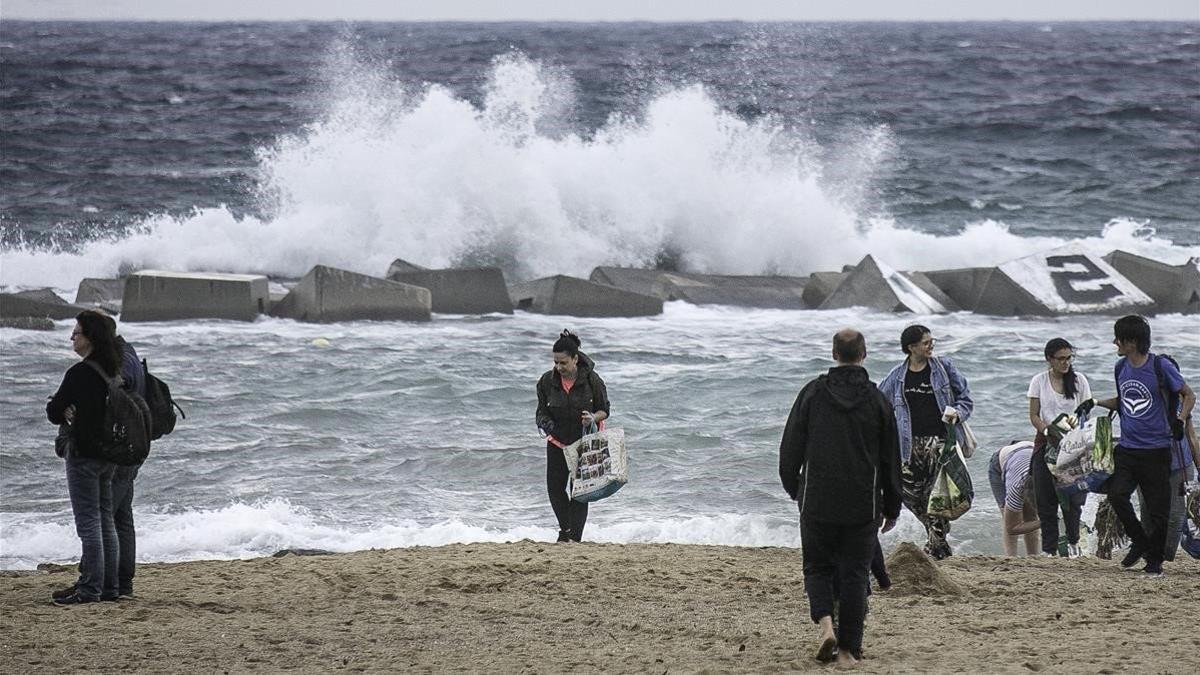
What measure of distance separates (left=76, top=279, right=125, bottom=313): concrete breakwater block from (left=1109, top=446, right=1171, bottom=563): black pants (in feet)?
43.5

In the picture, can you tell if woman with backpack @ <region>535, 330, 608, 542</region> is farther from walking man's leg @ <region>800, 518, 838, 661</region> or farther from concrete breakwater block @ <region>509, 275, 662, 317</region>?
concrete breakwater block @ <region>509, 275, 662, 317</region>

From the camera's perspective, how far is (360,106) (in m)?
28.2

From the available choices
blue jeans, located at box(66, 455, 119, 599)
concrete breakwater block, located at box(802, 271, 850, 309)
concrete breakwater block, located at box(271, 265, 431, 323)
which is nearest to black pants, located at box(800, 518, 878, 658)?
blue jeans, located at box(66, 455, 119, 599)

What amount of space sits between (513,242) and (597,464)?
47.7ft

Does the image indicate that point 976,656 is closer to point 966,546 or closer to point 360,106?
point 966,546

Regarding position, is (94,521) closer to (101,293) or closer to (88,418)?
(88,418)

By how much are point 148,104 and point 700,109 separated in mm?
24182

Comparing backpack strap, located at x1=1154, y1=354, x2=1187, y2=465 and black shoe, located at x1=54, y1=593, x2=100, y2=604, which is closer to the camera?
black shoe, located at x1=54, y1=593, x2=100, y2=604

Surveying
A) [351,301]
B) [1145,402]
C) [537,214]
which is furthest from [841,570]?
[537,214]

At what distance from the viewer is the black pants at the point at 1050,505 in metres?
8.12

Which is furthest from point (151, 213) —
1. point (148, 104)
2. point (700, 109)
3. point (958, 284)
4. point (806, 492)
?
point (806, 492)

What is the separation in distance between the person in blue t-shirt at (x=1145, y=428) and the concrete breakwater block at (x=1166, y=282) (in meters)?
11.5

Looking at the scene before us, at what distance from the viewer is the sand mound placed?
22.8 feet

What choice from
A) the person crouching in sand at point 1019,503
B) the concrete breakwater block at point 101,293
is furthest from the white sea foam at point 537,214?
the person crouching in sand at point 1019,503
